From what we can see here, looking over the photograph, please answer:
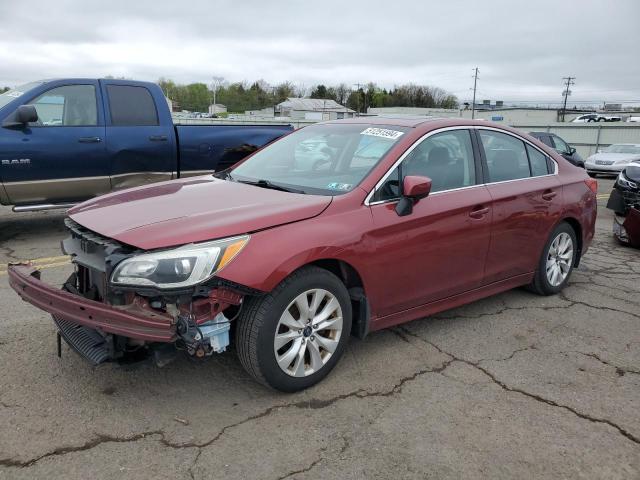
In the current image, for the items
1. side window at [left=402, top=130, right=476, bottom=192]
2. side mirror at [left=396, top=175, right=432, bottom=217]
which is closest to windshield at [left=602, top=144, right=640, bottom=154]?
side window at [left=402, top=130, right=476, bottom=192]

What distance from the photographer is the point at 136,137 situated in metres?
7.37

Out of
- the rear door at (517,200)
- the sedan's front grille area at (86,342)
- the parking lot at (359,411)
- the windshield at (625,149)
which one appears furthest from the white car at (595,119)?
the sedan's front grille area at (86,342)

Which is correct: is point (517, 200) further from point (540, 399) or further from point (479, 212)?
point (540, 399)

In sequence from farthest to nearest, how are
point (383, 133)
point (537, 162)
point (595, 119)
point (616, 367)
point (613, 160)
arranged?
1. point (595, 119)
2. point (613, 160)
3. point (537, 162)
4. point (383, 133)
5. point (616, 367)

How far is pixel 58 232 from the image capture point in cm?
733

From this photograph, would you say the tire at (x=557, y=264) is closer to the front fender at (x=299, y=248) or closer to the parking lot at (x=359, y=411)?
the parking lot at (x=359, y=411)

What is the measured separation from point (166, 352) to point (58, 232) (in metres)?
5.21

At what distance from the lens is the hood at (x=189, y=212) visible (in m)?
2.89

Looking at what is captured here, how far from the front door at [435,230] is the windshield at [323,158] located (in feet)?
0.78

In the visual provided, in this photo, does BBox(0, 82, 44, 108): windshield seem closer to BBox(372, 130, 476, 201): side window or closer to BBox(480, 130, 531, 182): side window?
BBox(372, 130, 476, 201): side window

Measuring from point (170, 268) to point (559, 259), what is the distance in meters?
3.84

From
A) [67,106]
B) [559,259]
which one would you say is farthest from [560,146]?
[67,106]

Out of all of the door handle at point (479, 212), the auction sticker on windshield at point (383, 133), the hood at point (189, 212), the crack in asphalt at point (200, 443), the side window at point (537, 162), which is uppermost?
the auction sticker on windshield at point (383, 133)

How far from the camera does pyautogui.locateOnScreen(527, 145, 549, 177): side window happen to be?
4879 millimetres
